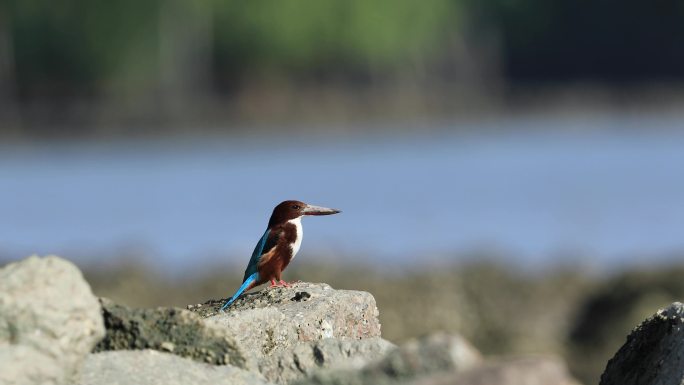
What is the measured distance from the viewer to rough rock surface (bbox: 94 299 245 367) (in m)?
6.55

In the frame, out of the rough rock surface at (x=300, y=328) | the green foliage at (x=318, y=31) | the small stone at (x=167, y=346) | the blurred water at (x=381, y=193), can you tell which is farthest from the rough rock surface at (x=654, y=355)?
the green foliage at (x=318, y=31)

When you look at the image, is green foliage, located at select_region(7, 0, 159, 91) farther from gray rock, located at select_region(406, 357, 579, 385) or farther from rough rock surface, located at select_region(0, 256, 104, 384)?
gray rock, located at select_region(406, 357, 579, 385)

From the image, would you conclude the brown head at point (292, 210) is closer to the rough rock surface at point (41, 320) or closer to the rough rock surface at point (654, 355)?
the rough rock surface at point (654, 355)

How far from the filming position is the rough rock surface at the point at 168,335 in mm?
6547

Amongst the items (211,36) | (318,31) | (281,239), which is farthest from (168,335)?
(211,36)

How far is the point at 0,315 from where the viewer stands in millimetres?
5992

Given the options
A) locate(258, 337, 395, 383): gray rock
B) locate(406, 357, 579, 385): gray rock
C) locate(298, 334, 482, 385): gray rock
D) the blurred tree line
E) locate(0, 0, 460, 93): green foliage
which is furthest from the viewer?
the blurred tree line

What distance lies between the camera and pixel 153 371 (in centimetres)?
634

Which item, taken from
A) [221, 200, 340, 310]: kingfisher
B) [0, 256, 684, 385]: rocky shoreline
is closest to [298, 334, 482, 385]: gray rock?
[0, 256, 684, 385]: rocky shoreline

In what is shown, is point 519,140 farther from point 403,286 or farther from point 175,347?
point 175,347

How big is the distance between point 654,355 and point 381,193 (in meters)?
52.3

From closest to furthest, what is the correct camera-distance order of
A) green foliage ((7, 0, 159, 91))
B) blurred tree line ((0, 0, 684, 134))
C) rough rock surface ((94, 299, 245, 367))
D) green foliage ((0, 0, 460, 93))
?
rough rock surface ((94, 299, 245, 367))
green foliage ((7, 0, 159, 91))
green foliage ((0, 0, 460, 93))
blurred tree line ((0, 0, 684, 134))

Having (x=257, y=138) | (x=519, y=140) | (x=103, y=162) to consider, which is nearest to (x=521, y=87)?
(x=519, y=140)

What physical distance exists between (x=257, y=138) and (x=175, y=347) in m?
69.5
